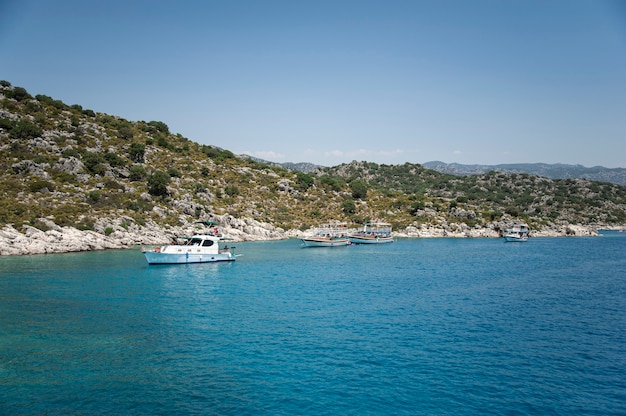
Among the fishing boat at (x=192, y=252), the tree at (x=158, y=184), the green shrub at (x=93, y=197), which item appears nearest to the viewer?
the fishing boat at (x=192, y=252)

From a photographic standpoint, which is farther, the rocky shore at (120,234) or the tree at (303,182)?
the tree at (303,182)

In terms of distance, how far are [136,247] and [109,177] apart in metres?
28.2

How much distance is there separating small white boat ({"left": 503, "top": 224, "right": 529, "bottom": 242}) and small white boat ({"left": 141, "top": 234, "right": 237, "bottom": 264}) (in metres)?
82.9

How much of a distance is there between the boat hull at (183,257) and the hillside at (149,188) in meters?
21.7

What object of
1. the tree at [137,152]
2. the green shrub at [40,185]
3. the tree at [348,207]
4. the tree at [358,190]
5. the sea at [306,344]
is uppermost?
the tree at [137,152]

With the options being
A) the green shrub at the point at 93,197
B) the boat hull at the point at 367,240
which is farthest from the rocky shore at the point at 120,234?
the boat hull at the point at 367,240

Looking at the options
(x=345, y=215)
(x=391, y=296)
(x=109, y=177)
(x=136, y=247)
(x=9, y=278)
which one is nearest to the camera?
(x=391, y=296)

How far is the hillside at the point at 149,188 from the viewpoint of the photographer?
3127 inches

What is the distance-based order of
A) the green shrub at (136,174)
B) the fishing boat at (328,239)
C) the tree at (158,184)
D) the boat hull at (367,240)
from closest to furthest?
the fishing boat at (328,239) < the tree at (158,184) < the green shrub at (136,174) < the boat hull at (367,240)

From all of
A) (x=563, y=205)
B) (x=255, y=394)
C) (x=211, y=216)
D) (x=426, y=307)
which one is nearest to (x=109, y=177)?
(x=211, y=216)

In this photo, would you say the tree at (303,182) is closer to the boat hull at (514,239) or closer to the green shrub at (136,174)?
the green shrub at (136,174)

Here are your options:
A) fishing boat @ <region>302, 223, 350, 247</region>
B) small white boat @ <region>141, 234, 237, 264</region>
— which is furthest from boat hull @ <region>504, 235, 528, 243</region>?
small white boat @ <region>141, 234, 237, 264</region>

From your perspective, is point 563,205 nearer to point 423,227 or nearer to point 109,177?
point 423,227

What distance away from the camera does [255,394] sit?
19609 mm
